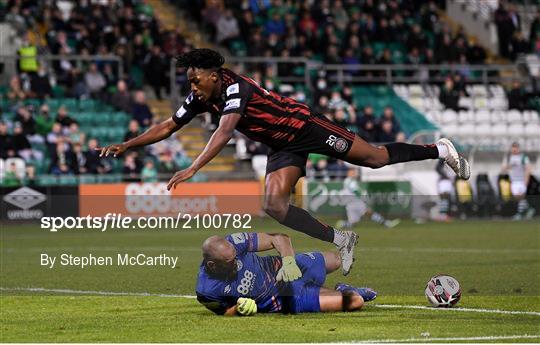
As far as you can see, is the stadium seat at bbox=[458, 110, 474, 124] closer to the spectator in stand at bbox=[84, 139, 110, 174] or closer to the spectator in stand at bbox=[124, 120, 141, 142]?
the spectator in stand at bbox=[124, 120, 141, 142]

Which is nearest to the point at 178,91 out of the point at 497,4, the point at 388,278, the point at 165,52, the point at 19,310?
the point at 165,52

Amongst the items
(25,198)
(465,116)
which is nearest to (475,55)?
(465,116)

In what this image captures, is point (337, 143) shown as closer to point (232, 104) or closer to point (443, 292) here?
point (232, 104)

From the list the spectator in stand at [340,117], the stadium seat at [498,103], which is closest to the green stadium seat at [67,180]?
the spectator in stand at [340,117]

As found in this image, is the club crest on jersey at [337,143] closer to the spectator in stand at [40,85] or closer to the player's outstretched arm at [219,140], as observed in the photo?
the player's outstretched arm at [219,140]

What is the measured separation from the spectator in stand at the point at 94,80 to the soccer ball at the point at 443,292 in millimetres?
20189

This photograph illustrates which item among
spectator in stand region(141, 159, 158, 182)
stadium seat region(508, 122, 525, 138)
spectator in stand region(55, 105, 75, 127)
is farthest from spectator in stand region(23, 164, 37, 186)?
stadium seat region(508, 122, 525, 138)

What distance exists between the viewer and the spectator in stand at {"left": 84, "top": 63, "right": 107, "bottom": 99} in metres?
31.3

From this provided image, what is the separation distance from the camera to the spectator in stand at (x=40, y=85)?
30.1 m

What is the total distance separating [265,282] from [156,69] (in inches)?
858

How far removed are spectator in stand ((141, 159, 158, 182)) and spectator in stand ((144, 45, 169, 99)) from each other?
14.5ft

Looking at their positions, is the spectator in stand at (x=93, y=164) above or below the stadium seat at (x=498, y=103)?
below

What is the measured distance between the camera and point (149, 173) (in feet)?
93.8

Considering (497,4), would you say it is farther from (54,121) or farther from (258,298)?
(258,298)
